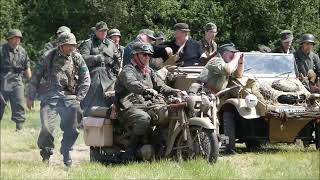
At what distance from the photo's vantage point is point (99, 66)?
13.4 m

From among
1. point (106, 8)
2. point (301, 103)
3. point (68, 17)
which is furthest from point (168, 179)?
point (68, 17)

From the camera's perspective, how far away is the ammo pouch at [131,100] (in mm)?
10319

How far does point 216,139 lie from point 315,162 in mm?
1940

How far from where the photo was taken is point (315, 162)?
301 inches

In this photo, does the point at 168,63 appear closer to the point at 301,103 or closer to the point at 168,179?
the point at 301,103

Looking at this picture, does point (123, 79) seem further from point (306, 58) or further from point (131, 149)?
point (306, 58)

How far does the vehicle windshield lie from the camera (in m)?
12.2

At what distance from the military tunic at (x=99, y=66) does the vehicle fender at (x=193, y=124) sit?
130 inches

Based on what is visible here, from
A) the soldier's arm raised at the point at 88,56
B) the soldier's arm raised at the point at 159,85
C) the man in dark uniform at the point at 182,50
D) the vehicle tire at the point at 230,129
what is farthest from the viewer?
the soldier's arm raised at the point at 88,56

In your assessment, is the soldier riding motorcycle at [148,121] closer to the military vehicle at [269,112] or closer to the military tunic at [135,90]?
the military tunic at [135,90]

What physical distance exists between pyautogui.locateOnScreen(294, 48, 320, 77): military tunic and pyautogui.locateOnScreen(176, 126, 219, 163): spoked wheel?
411 cm

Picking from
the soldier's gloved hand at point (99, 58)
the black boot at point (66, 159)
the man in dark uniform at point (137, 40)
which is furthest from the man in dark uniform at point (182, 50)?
the black boot at point (66, 159)

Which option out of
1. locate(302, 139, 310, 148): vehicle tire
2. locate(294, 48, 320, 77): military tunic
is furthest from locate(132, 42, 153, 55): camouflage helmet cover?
locate(294, 48, 320, 77): military tunic

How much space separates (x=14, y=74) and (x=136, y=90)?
552 cm
